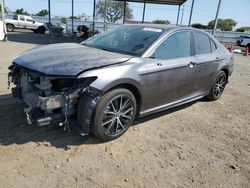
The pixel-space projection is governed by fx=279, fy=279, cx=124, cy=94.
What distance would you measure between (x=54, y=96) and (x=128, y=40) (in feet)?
5.91

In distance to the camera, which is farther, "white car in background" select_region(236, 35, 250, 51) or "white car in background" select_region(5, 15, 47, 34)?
"white car in background" select_region(236, 35, 250, 51)

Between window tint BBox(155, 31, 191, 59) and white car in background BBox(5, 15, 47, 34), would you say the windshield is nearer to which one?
window tint BBox(155, 31, 191, 59)

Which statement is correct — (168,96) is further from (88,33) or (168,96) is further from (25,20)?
(25,20)

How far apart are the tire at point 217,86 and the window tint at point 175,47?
1440 millimetres

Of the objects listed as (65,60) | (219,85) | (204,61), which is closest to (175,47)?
(204,61)

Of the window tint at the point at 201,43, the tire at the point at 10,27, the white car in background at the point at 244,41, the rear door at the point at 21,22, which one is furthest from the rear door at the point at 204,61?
the white car in background at the point at 244,41

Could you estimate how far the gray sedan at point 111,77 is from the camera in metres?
3.68

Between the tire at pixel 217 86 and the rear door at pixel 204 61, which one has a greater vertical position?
the rear door at pixel 204 61

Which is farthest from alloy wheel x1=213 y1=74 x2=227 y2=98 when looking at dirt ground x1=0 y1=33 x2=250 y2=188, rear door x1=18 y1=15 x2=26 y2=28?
rear door x1=18 y1=15 x2=26 y2=28

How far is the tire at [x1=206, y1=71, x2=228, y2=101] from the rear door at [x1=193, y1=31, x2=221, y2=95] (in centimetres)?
29

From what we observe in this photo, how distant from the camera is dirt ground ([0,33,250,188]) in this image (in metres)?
3.27

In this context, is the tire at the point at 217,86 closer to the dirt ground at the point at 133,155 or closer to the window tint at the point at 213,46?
the window tint at the point at 213,46

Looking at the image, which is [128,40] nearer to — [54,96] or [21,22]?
[54,96]

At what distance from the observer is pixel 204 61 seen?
17.9 ft
